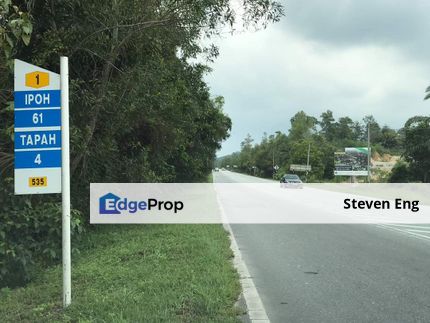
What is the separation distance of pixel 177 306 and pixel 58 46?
17.2ft

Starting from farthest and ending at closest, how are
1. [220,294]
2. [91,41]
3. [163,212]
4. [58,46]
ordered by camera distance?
[163,212]
[91,41]
[58,46]
[220,294]

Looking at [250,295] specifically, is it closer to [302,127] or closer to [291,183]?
[291,183]

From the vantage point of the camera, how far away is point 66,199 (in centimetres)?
609

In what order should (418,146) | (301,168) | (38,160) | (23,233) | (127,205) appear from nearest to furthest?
(38,160), (23,233), (127,205), (418,146), (301,168)

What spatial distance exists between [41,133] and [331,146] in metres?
95.0

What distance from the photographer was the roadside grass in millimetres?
6082

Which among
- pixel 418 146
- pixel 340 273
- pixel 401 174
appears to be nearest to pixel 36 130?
pixel 340 273

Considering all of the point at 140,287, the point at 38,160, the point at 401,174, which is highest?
the point at 38,160

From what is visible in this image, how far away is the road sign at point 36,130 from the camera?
19.5 feet

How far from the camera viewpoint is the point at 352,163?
67750 millimetres

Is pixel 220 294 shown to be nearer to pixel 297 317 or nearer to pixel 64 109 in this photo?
pixel 297 317

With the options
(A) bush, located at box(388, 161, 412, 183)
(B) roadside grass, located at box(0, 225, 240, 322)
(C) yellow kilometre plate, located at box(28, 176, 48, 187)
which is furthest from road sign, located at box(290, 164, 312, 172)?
(C) yellow kilometre plate, located at box(28, 176, 48, 187)

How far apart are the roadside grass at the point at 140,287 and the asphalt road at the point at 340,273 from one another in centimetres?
70

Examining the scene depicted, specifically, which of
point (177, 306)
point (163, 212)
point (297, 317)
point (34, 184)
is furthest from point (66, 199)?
point (163, 212)
